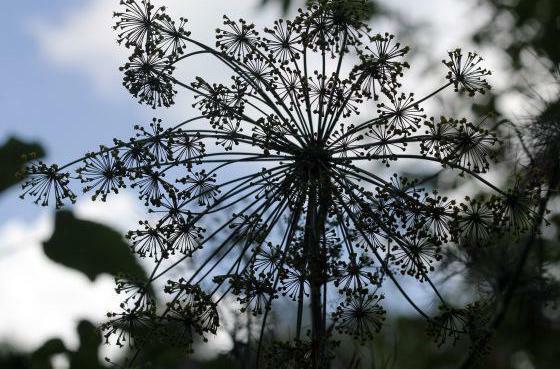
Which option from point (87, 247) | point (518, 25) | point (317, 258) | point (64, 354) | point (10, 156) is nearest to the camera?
point (317, 258)

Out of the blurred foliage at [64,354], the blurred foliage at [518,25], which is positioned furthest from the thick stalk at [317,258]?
the blurred foliage at [518,25]

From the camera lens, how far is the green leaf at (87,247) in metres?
8.52

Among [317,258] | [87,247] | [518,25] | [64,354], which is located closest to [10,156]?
[87,247]

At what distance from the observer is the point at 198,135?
5781mm

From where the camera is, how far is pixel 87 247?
875 centimetres

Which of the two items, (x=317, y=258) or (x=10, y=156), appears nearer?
(x=317, y=258)

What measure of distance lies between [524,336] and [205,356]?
5377 millimetres

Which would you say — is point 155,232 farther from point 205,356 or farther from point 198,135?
point 205,356

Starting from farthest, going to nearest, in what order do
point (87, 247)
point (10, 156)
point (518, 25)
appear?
point (518, 25) → point (87, 247) → point (10, 156)

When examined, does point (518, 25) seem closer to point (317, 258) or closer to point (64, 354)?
point (64, 354)

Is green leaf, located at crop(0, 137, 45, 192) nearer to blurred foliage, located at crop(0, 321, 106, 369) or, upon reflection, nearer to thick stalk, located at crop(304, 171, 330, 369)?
blurred foliage, located at crop(0, 321, 106, 369)

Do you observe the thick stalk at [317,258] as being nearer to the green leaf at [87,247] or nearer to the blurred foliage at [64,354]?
the blurred foliage at [64,354]

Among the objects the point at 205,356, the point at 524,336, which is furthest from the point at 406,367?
the point at 205,356

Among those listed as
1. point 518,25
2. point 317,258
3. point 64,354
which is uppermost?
point 518,25
